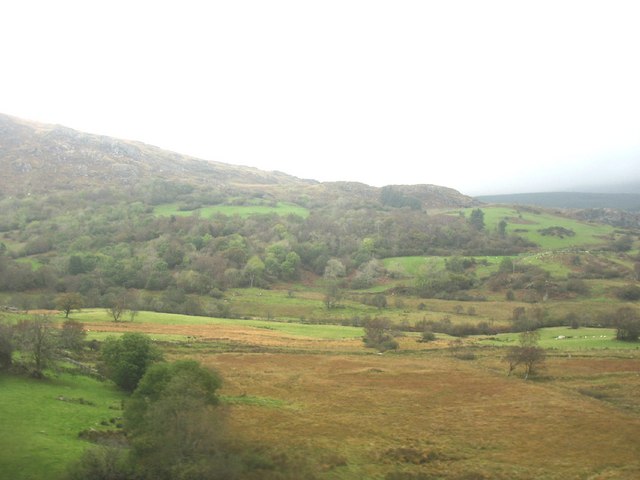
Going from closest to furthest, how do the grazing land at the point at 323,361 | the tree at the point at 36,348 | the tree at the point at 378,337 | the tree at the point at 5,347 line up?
1. the grazing land at the point at 323,361
2. the tree at the point at 5,347
3. the tree at the point at 36,348
4. the tree at the point at 378,337

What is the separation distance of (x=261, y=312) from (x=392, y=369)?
62158 millimetres

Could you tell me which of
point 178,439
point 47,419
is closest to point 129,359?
point 47,419

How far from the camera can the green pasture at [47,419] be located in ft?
100

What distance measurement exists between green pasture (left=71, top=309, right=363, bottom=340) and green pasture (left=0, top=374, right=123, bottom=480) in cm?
4426

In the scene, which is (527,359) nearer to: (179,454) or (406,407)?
(406,407)

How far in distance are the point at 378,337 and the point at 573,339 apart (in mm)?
37846

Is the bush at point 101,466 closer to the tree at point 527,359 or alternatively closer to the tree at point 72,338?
the tree at point 72,338

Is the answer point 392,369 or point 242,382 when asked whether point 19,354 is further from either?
point 392,369

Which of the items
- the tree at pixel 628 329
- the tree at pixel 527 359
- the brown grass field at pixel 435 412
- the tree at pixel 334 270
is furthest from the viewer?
the tree at pixel 334 270

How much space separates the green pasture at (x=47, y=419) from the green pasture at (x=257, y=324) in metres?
44.3

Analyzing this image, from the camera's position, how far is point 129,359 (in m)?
52.3

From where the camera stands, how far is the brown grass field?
36969 millimetres

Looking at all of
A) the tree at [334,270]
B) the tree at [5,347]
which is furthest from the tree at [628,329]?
the tree at [334,270]

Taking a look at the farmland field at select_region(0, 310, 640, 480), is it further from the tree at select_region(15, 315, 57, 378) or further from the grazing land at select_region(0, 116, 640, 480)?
the tree at select_region(15, 315, 57, 378)
